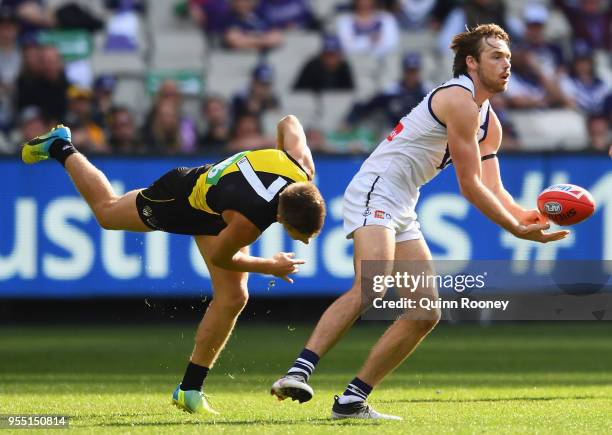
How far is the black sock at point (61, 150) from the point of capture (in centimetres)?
968

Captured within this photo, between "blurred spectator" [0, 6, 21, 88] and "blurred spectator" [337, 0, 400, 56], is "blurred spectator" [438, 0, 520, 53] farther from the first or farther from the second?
"blurred spectator" [0, 6, 21, 88]

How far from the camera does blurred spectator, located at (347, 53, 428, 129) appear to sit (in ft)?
56.5

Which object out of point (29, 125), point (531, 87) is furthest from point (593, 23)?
point (29, 125)

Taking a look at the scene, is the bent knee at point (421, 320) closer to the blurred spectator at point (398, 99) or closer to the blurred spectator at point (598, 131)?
the blurred spectator at point (598, 131)

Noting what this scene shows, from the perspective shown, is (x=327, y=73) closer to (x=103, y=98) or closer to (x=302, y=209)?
(x=103, y=98)

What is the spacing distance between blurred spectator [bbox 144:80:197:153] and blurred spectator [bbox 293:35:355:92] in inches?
73.5

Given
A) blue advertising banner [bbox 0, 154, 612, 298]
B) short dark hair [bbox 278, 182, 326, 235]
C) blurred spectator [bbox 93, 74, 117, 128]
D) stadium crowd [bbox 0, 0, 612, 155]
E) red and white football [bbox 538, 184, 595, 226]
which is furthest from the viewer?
blurred spectator [bbox 93, 74, 117, 128]

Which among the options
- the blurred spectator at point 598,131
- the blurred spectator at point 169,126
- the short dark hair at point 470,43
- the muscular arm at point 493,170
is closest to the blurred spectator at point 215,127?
the blurred spectator at point 169,126

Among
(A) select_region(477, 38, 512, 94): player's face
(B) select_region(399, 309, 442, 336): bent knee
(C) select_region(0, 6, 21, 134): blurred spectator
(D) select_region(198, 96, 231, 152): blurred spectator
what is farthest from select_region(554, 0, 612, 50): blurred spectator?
(B) select_region(399, 309, 442, 336): bent knee

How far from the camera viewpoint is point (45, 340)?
559 inches

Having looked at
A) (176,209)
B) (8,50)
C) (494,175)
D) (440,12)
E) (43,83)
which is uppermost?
(494,175)

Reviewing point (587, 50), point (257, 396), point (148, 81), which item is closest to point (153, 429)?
point (257, 396)

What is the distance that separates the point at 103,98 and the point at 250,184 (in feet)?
31.0

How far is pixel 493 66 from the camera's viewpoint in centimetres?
816
